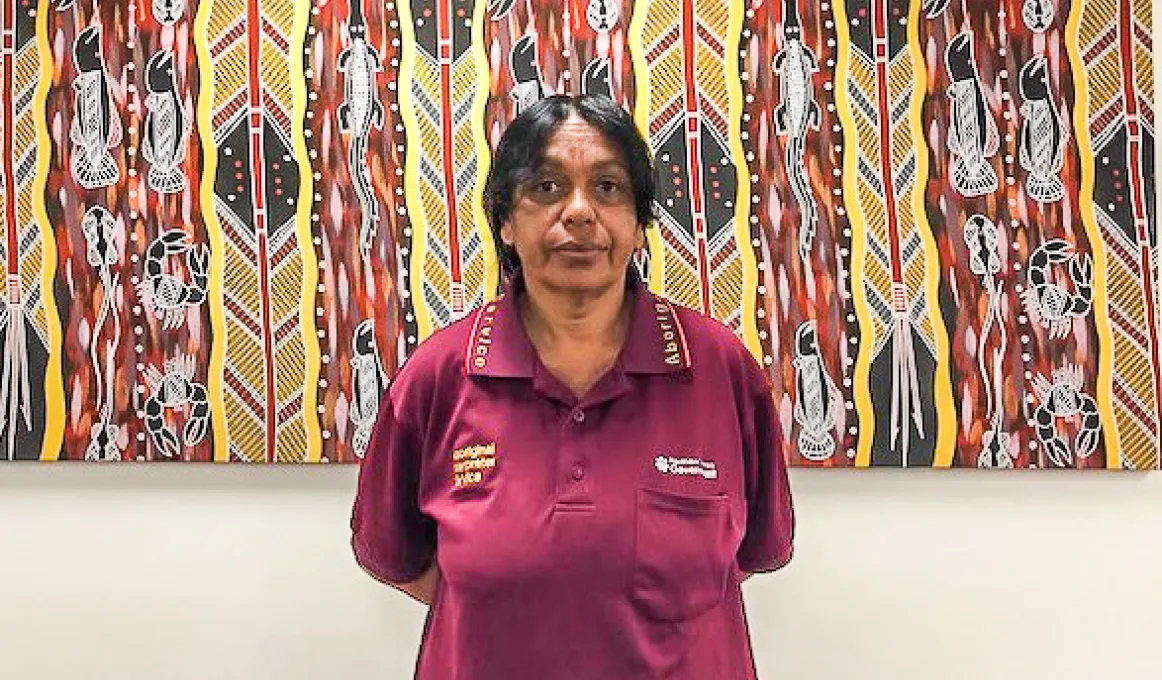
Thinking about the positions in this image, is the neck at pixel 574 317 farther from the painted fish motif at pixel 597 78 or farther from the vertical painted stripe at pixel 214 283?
the vertical painted stripe at pixel 214 283

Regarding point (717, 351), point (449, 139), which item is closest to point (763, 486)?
point (717, 351)

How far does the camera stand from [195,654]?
207 cm

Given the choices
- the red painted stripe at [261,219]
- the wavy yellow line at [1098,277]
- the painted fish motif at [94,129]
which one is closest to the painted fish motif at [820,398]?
the wavy yellow line at [1098,277]

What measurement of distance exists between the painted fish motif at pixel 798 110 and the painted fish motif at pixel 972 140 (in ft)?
0.77

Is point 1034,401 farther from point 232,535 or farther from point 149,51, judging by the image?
point 149,51

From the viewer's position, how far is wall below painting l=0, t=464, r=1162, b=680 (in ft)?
6.66

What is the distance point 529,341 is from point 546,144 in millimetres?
254

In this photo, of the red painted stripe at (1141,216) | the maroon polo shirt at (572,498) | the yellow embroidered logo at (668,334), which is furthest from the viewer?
the red painted stripe at (1141,216)

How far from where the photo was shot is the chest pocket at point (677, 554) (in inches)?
56.4

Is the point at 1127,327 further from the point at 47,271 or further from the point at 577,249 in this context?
the point at 47,271

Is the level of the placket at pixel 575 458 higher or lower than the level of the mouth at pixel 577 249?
lower

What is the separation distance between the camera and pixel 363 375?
203cm

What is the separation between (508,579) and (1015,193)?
45.3 inches

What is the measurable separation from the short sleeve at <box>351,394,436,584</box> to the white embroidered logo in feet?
1.10
